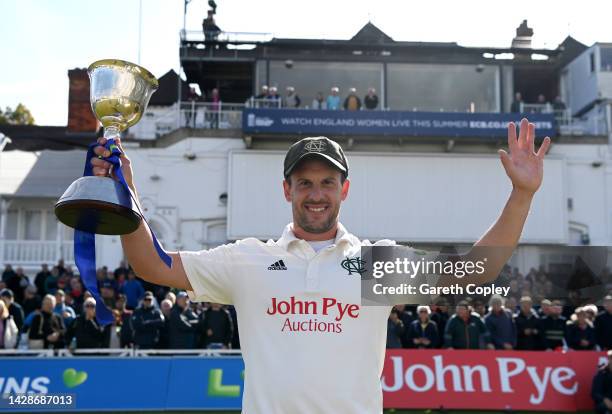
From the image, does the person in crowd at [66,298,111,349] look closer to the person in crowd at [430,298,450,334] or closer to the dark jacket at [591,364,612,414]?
the person in crowd at [430,298,450,334]

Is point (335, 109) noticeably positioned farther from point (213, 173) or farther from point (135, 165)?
point (135, 165)

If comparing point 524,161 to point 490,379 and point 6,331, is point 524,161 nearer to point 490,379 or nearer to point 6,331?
point 490,379

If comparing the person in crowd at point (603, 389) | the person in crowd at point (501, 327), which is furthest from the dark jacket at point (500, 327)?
the person in crowd at point (603, 389)

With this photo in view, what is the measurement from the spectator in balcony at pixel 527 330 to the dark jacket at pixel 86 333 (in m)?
7.19

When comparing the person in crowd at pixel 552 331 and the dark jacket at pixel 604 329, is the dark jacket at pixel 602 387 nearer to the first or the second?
the dark jacket at pixel 604 329

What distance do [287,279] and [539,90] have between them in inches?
1228

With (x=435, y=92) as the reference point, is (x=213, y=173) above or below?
below

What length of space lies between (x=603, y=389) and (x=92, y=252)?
31.0ft

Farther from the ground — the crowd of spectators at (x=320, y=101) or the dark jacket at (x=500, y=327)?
the crowd of spectators at (x=320, y=101)

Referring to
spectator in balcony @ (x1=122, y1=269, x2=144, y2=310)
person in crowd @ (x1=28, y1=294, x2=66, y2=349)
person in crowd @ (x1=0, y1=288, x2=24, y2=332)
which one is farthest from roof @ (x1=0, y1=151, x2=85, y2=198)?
person in crowd @ (x1=28, y1=294, x2=66, y2=349)

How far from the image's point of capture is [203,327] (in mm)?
12578

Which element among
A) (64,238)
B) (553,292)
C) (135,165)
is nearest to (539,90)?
(135,165)

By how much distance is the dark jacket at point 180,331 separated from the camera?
1236 centimetres

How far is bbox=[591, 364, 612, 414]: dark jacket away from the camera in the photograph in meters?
10.6
